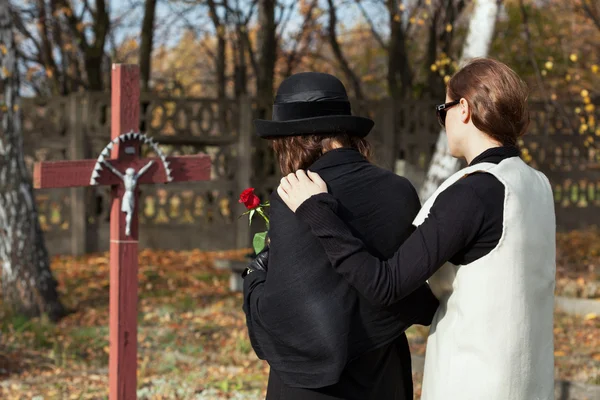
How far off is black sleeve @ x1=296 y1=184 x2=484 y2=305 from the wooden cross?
2394 mm

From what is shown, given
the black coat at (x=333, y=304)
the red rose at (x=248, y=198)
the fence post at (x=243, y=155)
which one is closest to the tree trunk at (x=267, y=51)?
the fence post at (x=243, y=155)

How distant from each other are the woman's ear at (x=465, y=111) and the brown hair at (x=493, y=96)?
0.01m

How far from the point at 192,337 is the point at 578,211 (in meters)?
8.21

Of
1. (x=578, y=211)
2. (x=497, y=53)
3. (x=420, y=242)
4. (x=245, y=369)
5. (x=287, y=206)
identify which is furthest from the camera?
(x=497, y=53)

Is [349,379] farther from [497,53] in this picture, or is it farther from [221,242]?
[497,53]

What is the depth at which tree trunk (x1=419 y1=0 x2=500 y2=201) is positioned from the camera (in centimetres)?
891

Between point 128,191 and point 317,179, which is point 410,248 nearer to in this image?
point 317,179

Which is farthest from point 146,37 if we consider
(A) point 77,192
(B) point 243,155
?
(A) point 77,192

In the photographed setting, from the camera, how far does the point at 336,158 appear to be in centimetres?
260

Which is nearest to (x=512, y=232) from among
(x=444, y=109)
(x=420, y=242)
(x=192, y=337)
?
(x=420, y=242)

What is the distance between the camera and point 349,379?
8.57 ft

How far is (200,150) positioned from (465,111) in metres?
10.4

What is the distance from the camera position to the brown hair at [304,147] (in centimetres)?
263

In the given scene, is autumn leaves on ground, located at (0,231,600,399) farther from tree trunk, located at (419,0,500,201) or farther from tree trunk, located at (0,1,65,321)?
tree trunk, located at (419,0,500,201)
